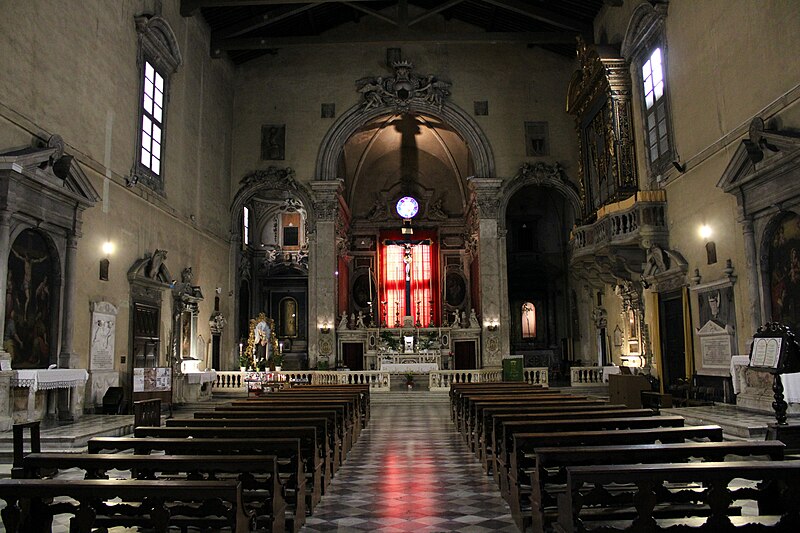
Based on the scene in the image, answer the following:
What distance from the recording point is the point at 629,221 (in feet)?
53.9

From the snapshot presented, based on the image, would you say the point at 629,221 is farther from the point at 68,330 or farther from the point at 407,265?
the point at 407,265

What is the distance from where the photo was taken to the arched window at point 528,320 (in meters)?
28.7

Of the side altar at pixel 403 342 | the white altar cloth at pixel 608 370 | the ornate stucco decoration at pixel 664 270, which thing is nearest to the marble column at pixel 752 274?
the ornate stucco decoration at pixel 664 270

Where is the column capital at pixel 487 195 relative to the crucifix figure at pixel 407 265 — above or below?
above

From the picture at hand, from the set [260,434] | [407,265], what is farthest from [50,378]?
[407,265]

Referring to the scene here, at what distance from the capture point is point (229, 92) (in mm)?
24359

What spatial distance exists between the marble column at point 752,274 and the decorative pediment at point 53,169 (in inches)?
497

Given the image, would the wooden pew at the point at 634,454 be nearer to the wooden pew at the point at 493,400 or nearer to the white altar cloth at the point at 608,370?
the wooden pew at the point at 493,400

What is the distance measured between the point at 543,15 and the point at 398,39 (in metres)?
4.81

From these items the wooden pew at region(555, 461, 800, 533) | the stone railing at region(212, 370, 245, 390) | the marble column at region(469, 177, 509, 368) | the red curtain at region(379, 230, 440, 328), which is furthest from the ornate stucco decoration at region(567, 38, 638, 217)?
the wooden pew at region(555, 461, 800, 533)

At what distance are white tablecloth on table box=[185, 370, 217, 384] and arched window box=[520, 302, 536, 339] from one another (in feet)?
46.8

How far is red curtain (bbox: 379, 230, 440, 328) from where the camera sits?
31.1 metres

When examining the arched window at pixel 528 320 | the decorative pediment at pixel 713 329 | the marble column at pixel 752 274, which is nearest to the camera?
the marble column at pixel 752 274

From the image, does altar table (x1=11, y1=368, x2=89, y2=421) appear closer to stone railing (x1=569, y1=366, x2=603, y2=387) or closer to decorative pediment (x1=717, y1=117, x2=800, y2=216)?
decorative pediment (x1=717, y1=117, x2=800, y2=216)
